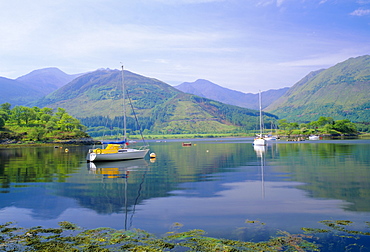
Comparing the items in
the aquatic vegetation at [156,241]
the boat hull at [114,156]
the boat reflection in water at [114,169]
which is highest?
the boat hull at [114,156]

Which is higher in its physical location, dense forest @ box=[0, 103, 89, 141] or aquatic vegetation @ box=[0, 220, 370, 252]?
dense forest @ box=[0, 103, 89, 141]

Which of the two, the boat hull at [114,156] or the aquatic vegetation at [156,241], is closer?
the aquatic vegetation at [156,241]

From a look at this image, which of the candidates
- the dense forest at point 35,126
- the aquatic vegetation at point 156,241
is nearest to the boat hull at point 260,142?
the aquatic vegetation at point 156,241

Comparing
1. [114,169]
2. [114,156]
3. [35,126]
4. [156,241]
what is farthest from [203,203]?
[35,126]

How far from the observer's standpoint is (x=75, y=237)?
13.2 m

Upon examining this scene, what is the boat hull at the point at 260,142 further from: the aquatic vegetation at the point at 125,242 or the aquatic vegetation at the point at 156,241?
the aquatic vegetation at the point at 125,242

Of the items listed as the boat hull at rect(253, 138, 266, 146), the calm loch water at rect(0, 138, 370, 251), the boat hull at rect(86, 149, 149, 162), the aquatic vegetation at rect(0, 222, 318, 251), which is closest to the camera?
the aquatic vegetation at rect(0, 222, 318, 251)

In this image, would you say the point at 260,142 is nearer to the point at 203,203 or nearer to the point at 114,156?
the point at 114,156

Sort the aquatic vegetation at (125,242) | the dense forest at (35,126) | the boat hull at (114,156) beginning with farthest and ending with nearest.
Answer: the dense forest at (35,126) → the boat hull at (114,156) → the aquatic vegetation at (125,242)

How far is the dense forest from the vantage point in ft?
500

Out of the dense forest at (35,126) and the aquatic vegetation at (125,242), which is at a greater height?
the dense forest at (35,126)

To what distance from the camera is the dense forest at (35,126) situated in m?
152

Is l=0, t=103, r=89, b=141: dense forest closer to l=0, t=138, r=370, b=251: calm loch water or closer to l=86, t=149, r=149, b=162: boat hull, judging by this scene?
l=86, t=149, r=149, b=162: boat hull

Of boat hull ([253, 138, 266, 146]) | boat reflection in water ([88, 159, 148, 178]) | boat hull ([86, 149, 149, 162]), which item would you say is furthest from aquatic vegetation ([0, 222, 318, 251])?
boat hull ([253, 138, 266, 146])
